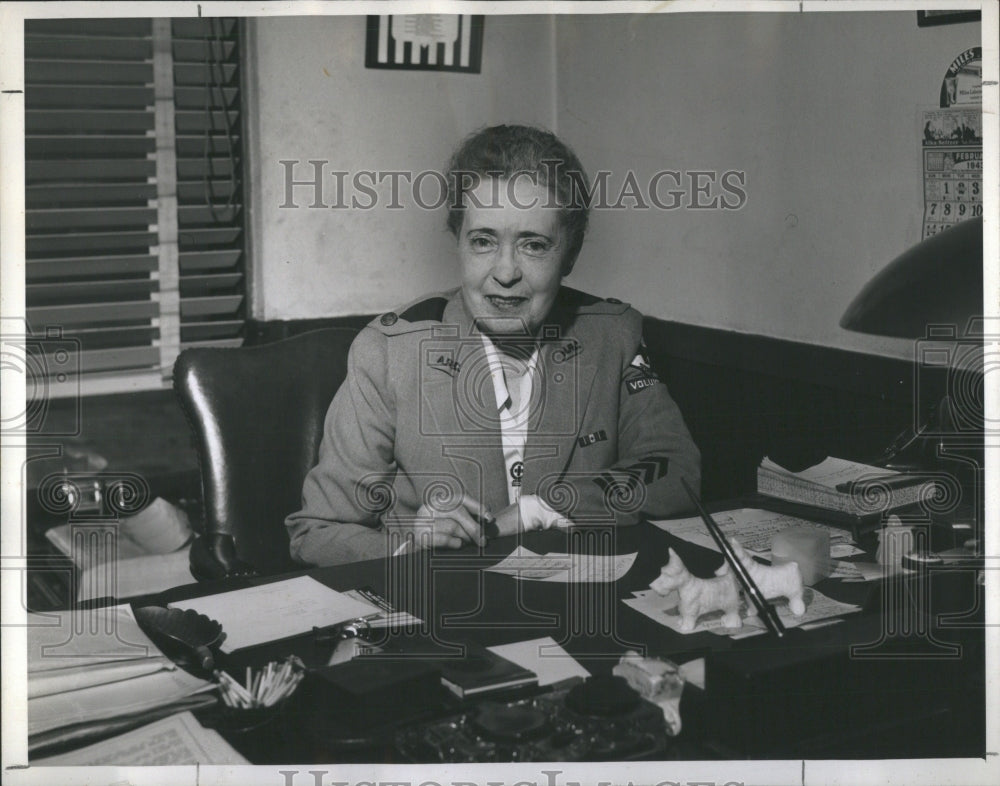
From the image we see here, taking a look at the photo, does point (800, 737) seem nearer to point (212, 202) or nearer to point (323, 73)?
point (323, 73)

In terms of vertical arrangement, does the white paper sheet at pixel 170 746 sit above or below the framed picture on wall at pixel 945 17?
below

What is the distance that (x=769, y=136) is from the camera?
1.66 meters

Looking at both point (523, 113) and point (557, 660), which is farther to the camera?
point (523, 113)

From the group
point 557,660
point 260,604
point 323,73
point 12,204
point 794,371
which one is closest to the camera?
point 557,660

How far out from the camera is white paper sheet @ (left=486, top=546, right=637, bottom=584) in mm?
1375

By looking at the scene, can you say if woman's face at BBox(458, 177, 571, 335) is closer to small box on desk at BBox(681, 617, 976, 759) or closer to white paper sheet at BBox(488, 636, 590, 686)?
white paper sheet at BBox(488, 636, 590, 686)

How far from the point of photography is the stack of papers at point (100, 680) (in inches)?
42.4

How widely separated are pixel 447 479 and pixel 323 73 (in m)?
0.71

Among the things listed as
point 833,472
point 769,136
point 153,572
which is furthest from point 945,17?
point 153,572

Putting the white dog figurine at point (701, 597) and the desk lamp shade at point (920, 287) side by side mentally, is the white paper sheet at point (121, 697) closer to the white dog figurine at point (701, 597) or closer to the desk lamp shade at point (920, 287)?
the white dog figurine at point (701, 597)

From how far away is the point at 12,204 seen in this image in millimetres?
1511

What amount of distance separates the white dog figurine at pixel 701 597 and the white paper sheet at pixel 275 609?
39 cm

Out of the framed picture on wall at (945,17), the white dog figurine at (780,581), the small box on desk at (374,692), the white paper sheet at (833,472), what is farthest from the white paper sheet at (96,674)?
the framed picture on wall at (945,17)

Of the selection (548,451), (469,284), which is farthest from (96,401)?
(548,451)
